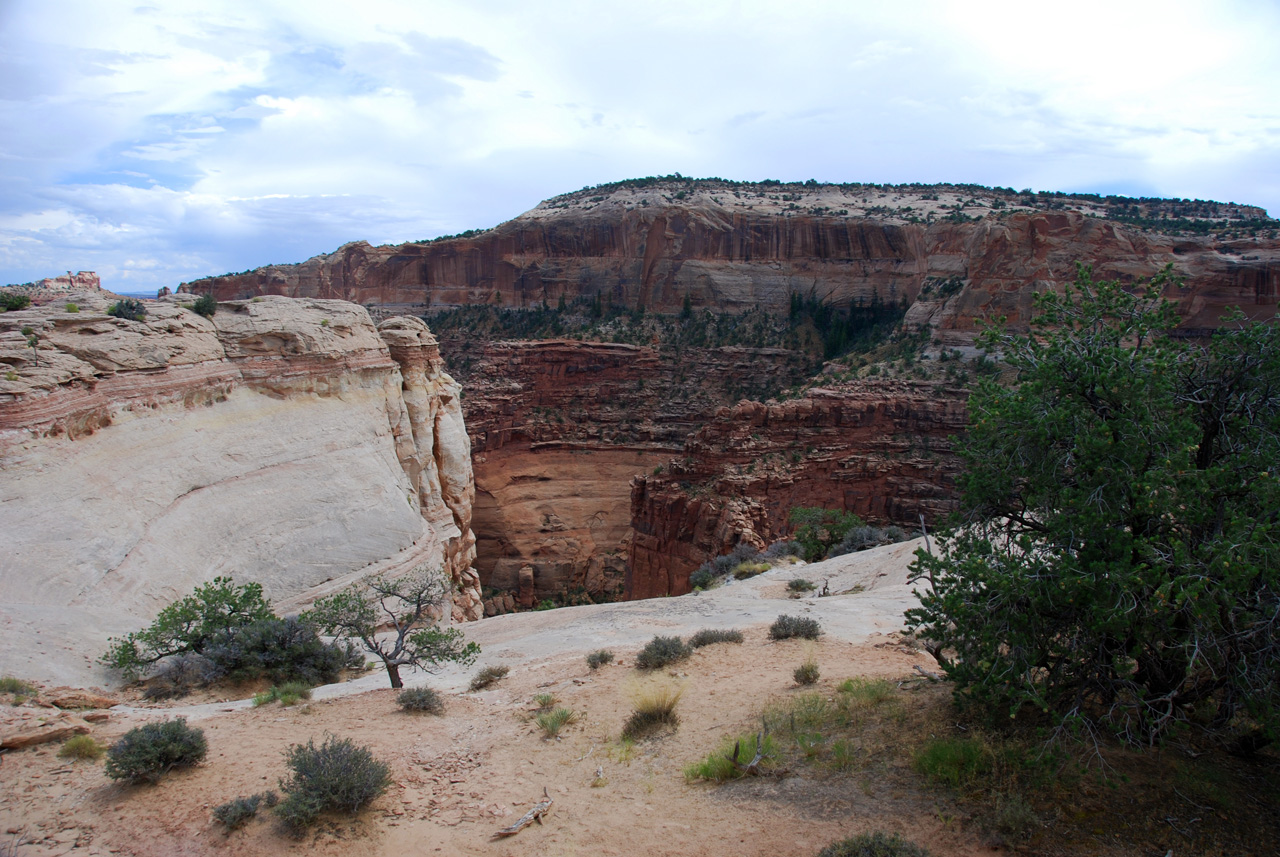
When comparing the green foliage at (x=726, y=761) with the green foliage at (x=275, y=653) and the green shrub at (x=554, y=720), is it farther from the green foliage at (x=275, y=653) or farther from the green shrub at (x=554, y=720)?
the green foliage at (x=275, y=653)

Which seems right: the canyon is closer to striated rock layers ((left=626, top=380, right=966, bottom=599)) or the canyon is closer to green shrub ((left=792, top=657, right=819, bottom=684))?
striated rock layers ((left=626, top=380, right=966, bottom=599))

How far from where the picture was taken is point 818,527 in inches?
1158

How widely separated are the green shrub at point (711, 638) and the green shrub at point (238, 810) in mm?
7251

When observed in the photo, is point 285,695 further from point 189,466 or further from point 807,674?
point 807,674

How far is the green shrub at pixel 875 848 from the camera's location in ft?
19.1

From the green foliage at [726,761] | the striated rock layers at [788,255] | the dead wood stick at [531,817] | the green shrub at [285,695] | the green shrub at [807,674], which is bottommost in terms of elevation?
the green shrub at [285,695]

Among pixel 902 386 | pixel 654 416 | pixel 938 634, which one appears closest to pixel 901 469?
pixel 902 386

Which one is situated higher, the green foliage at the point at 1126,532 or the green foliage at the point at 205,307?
the green foliage at the point at 205,307

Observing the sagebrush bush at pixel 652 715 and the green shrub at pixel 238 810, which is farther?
the sagebrush bush at pixel 652 715

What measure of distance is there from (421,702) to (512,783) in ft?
9.38

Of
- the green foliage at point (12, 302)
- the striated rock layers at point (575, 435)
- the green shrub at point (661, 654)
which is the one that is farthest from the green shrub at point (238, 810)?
the striated rock layers at point (575, 435)

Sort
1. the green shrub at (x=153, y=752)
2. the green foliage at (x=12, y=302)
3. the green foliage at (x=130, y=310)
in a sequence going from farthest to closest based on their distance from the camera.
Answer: the green foliage at (x=130, y=310) < the green foliage at (x=12, y=302) < the green shrub at (x=153, y=752)

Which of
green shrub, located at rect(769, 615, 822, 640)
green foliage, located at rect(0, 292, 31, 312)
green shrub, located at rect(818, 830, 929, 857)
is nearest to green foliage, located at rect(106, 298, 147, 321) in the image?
green foliage, located at rect(0, 292, 31, 312)

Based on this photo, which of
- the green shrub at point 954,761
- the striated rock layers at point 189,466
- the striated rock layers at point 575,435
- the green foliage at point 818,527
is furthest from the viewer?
the striated rock layers at point 575,435
